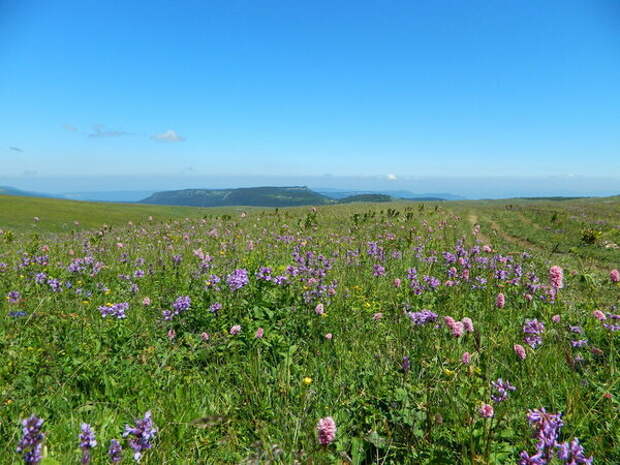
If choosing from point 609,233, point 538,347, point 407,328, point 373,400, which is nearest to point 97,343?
point 373,400

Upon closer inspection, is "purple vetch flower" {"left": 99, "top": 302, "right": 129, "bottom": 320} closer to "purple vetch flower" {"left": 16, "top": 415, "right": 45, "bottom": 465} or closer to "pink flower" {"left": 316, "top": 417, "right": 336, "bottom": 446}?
"purple vetch flower" {"left": 16, "top": 415, "right": 45, "bottom": 465}

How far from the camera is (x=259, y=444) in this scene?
8.40 feet

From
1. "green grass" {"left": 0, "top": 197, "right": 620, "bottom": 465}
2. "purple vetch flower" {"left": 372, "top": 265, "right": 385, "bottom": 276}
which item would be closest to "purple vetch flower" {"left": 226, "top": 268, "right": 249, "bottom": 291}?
"green grass" {"left": 0, "top": 197, "right": 620, "bottom": 465}

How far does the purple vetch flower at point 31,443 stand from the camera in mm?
1401

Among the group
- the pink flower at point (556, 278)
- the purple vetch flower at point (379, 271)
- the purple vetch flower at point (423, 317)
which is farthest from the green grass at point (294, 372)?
the pink flower at point (556, 278)

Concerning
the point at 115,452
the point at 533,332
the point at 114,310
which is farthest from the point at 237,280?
the point at 533,332

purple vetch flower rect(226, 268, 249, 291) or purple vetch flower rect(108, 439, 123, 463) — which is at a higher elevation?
purple vetch flower rect(226, 268, 249, 291)

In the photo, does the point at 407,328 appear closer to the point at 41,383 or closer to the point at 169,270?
the point at 41,383

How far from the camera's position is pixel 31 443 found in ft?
4.78

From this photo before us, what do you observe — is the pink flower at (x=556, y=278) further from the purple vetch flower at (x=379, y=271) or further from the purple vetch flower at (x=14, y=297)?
the purple vetch flower at (x=14, y=297)

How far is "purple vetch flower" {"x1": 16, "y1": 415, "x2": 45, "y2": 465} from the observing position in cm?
140

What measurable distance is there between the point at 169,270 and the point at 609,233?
25.4m

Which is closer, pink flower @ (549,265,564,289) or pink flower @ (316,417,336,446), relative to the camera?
pink flower @ (316,417,336,446)

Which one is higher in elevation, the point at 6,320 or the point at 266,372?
the point at 6,320
